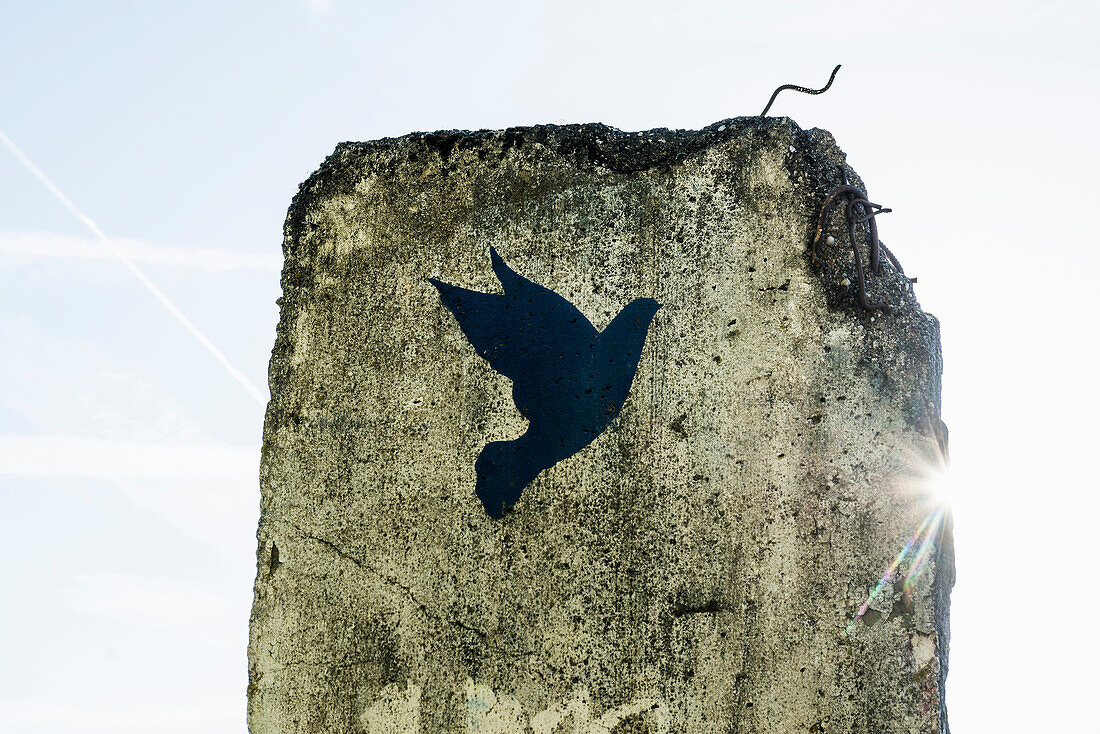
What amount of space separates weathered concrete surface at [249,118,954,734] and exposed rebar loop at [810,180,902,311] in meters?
0.02

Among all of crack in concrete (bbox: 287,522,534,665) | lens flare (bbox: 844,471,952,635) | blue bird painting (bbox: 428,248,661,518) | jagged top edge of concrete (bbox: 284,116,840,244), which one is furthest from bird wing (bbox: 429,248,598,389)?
lens flare (bbox: 844,471,952,635)

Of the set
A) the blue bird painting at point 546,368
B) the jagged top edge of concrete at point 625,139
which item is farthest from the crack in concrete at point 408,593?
the jagged top edge of concrete at point 625,139

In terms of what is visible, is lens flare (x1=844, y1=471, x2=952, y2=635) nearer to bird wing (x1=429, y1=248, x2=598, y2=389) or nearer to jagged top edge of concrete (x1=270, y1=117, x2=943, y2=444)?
jagged top edge of concrete (x1=270, y1=117, x2=943, y2=444)

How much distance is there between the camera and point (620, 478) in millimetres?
1936

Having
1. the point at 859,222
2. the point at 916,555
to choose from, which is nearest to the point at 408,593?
the point at 916,555

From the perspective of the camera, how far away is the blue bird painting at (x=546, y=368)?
77.8 inches

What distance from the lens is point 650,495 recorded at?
1919 millimetres

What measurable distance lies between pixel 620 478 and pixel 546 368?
0.27 m

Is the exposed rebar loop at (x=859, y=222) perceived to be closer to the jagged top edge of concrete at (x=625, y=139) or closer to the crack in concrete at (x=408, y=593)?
the jagged top edge of concrete at (x=625, y=139)

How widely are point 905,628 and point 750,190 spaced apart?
0.89 m

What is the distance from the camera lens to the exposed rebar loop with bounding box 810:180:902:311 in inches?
76.6

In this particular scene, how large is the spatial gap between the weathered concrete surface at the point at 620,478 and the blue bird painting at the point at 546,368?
27 mm

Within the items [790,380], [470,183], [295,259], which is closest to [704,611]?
[790,380]

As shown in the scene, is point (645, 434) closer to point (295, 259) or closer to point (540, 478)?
point (540, 478)
